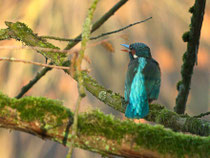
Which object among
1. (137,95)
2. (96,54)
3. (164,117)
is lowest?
(164,117)

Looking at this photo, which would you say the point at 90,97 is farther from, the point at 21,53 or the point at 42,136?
the point at 42,136

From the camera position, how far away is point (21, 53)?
496 cm

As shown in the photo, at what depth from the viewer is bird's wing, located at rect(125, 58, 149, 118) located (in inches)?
100

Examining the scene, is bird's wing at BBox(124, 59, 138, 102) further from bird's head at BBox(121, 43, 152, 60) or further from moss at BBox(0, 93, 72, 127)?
moss at BBox(0, 93, 72, 127)

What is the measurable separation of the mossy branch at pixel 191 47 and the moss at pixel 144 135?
1370 millimetres

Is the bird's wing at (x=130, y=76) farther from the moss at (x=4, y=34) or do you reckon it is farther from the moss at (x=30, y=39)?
the moss at (x=4, y=34)

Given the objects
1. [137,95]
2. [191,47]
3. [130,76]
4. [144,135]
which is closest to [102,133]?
[144,135]

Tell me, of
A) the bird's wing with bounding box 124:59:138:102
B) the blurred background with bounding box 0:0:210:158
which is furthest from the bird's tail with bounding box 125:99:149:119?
the blurred background with bounding box 0:0:210:158

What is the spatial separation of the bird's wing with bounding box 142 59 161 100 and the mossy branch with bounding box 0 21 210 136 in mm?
117

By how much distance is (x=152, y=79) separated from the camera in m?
2.88

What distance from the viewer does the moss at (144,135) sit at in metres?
1.65

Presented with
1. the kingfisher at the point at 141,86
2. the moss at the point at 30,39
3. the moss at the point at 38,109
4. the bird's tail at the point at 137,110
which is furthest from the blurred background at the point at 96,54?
the moss at the point at 38,109

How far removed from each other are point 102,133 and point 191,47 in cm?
162

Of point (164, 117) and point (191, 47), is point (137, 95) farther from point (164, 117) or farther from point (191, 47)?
point (191, 47)
